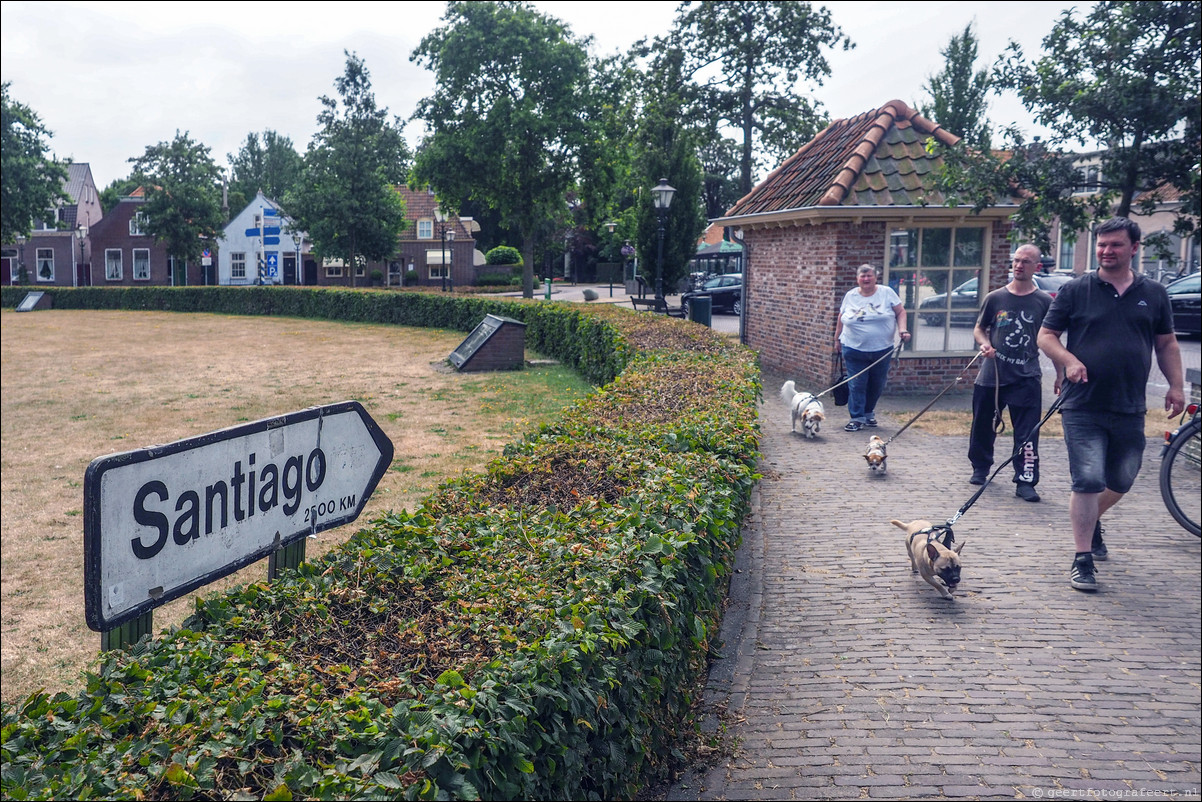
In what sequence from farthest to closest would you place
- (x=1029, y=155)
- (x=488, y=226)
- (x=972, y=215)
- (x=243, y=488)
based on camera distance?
(x=488, y=226) < (x=972, y=215) < (x=1029, y=155) < (x=243, y=488)

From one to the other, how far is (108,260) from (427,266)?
23946mm

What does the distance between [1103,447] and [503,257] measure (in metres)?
66.3

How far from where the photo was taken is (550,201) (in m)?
45.1

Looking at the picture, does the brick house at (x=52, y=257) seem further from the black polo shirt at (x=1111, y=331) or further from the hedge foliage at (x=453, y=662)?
the black polo shirt at (x=1111, y=331)

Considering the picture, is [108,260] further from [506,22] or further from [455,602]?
[455,602]

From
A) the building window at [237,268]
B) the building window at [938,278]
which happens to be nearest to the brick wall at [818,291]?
the building window at [938,278]

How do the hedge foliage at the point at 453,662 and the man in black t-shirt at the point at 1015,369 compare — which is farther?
the man in black t-shirt at the point at 1015,369

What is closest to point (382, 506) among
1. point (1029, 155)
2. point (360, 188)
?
point (1029, 155)

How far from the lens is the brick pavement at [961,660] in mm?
3971

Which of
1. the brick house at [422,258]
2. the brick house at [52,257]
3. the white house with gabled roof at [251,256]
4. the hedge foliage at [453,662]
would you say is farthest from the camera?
the brick house at [52,257]

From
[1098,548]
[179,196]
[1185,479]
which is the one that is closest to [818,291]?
[1185,479]

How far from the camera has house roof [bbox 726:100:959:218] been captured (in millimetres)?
12000

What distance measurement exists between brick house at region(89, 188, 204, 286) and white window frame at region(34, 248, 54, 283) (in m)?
4.70

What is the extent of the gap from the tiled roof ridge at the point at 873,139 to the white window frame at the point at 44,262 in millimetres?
74229
